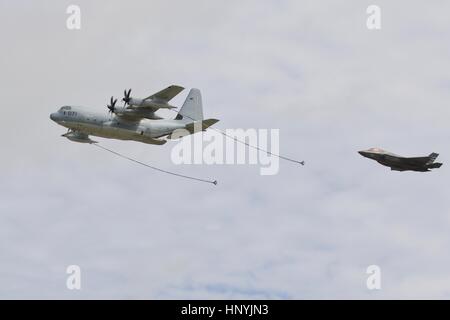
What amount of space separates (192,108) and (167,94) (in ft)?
33.0

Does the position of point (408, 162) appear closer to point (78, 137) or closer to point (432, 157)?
point (432, 157)

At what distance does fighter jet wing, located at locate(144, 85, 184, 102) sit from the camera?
365ft

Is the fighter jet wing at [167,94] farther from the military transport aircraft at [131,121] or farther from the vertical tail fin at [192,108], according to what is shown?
the vertical tail fin at [192,108]

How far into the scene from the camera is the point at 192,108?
12206 centimetres

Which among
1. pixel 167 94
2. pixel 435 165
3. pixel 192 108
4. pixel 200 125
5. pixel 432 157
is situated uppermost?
pixel 192 108

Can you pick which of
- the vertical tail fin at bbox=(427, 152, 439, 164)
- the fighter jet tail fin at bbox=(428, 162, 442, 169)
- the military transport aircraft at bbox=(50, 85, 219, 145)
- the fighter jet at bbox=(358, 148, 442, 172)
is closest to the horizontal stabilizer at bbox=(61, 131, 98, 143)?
the military transport aircraft at bbox=(50, 85, 219, 145)

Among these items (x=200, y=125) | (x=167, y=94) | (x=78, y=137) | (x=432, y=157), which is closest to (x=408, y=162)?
(x=432, y=157)

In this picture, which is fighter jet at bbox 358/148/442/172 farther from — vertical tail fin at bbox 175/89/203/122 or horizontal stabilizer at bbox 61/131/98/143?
horizontal stabilizer at bbox 61/131/98/143

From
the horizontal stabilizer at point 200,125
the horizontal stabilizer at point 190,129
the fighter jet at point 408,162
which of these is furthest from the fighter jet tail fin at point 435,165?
the horizontal stabilizer at point 190,129

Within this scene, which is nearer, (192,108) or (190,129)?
(190,129)
